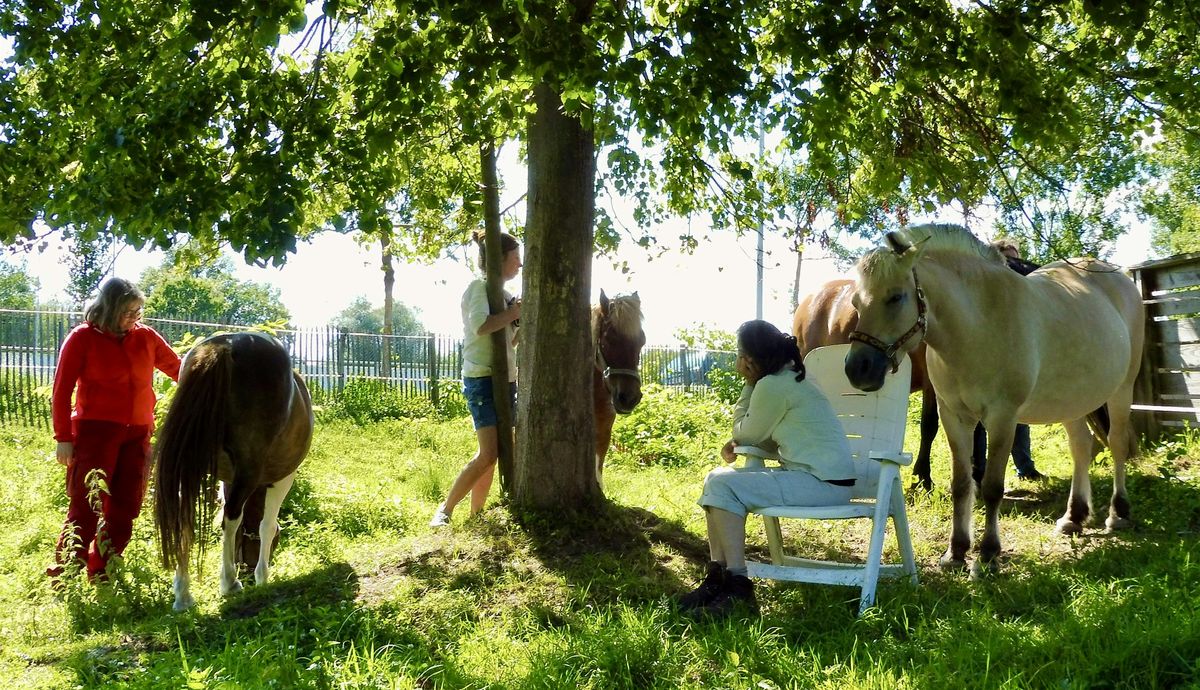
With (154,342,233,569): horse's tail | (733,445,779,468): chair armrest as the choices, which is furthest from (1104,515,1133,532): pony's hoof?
(154,342,233,569): horse's tail

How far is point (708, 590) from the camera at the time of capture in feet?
14.7

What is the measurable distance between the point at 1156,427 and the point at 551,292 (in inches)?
259

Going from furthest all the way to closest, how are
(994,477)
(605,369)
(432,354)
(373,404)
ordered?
(432,354), (373,404), (605,369), (994,477)

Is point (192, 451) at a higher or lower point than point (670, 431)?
higher

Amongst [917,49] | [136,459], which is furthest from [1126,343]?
[136,459]

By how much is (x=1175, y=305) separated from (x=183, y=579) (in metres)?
8.70

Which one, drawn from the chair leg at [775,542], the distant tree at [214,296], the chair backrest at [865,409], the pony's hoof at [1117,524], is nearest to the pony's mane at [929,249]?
the chair backrest at [865,409]

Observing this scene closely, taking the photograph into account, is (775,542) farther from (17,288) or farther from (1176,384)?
(17,288)

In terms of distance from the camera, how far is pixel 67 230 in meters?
5.57

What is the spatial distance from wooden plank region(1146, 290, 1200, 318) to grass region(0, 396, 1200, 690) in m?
1.97

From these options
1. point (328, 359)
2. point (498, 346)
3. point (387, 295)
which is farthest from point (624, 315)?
point (387, 295)

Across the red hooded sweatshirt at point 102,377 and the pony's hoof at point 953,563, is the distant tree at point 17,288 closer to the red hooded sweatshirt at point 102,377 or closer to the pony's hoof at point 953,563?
the red hooded sweatshirt at point 102,377

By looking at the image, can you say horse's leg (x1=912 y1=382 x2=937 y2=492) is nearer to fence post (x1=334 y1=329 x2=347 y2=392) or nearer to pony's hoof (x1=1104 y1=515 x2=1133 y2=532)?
pony's hoof (x1=1104 y1=515 x2=1133 y2=532)

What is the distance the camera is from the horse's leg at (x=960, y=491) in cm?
563
